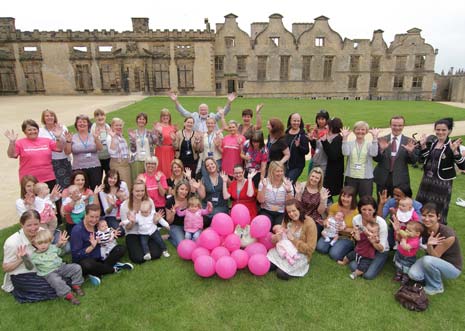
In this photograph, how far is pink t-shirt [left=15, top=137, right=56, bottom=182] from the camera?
5398mm

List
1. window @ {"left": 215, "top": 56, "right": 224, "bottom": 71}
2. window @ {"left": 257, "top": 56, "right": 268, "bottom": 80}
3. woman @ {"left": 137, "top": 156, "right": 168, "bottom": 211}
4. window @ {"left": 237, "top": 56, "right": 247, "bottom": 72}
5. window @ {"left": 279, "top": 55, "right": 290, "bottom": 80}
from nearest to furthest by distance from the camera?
woman @ {"left": 137, "top": 156, "right": 168, "bottom": 211} → window @ {"left": 215, "top": 56, "right": 224, "bottom": 71} → window @ {"left": 237, "top": 56, "right": 247, "bottom": 72} → window @ {"left": 257, "top": 56, "right": 268, "bottom": 80} → window @ {"left": 279, "top": 55, "right": 290, "bottom": 80}

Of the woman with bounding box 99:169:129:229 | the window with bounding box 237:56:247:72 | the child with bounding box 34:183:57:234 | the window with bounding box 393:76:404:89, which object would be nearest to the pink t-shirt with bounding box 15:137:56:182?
the child with bounding box 34:183:57:234

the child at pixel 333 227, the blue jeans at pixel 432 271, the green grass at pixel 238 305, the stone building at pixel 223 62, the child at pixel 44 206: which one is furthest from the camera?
the stone building at pixel 223 62

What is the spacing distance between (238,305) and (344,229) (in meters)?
2.28

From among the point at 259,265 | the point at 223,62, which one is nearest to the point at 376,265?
the point at 259,265

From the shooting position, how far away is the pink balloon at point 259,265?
4.42 meters

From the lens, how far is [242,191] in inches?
219

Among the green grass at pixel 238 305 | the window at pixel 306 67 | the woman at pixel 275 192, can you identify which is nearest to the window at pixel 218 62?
the window at pixel 306 67

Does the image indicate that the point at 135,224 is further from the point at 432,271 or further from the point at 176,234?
the point at 432,271

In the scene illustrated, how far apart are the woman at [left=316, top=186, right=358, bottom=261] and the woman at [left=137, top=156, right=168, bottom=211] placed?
299 centimetres

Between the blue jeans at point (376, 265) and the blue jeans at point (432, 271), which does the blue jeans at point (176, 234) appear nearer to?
the blue jeans at point (376, 265)

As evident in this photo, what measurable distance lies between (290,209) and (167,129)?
3.49m

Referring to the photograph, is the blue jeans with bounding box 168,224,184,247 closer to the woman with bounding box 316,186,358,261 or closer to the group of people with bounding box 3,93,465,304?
the group of people with bounding box 3,93,465,304

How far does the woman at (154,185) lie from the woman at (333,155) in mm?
3229
